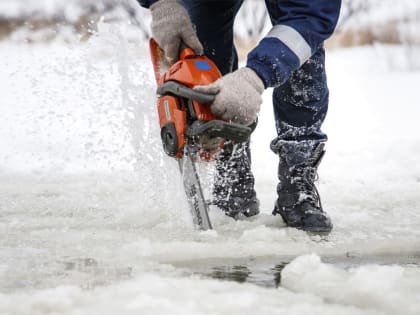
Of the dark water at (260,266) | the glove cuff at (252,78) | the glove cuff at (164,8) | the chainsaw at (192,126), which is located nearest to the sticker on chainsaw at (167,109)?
the chainsaw at (192,126)

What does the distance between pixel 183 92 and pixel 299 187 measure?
72cm

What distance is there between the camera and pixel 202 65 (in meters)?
2.29

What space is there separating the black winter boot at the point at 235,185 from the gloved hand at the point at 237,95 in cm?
66

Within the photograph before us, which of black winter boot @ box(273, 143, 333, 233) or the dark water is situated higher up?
black winter boot @ box(273, 143, 333, 233)

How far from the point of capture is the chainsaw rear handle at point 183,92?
2084 mm

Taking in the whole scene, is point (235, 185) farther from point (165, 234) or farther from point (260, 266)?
point (260, 266)

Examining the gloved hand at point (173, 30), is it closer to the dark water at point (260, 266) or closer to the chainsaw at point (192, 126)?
the chainsaw at point (192, 126)

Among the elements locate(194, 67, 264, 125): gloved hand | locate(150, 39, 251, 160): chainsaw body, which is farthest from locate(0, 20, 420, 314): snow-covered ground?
locate(194, 67, 264, 125): gloved hand

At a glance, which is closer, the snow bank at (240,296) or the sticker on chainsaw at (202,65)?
the snow bank at (240,296)

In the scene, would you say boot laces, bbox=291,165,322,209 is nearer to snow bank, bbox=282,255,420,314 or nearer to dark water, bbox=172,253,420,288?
dark water, bbox=172,253,420,288

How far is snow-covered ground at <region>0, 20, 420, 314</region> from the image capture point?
160 cm

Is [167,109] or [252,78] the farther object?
[167,109]

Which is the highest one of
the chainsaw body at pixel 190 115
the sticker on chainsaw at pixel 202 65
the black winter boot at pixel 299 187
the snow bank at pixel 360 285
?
the sticker on chainsaw at pixel 202 65

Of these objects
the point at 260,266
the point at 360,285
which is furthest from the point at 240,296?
the point at 260,266
